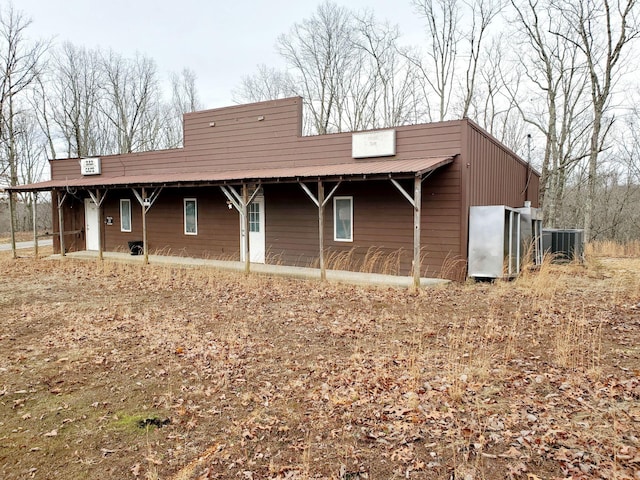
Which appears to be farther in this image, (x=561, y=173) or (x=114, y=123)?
(x=114, y=123)

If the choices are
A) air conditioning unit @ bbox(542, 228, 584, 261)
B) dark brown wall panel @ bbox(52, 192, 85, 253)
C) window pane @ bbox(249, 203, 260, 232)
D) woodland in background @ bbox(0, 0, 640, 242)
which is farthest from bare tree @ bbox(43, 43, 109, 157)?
air conditioning unit @ bbox(542, 228, 584, 261)

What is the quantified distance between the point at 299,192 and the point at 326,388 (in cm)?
859

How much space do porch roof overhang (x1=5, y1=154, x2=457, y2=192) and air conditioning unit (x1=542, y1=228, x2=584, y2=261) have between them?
529cm

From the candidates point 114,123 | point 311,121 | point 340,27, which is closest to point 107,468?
point 311,121

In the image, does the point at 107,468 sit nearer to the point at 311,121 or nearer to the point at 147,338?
the point at 147,338

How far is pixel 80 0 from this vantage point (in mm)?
17797

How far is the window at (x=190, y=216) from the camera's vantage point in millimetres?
14629

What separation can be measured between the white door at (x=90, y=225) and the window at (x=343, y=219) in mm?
10449

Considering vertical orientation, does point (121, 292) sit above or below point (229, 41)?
below

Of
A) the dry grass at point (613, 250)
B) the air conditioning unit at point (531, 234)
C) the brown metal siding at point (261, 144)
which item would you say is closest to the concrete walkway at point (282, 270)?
the air conditioning unit at point (531, 234)

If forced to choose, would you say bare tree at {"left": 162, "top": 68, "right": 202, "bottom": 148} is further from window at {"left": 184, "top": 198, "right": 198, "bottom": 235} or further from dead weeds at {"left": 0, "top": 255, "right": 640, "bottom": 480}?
dead weeds at {"left": 0, "top": 255, "right": 640, "bottom": 480}

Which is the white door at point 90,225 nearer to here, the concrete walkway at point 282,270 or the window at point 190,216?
the concrete walkway at point 282,270

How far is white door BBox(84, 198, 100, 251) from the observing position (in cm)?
1706

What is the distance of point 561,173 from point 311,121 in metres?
15.3
